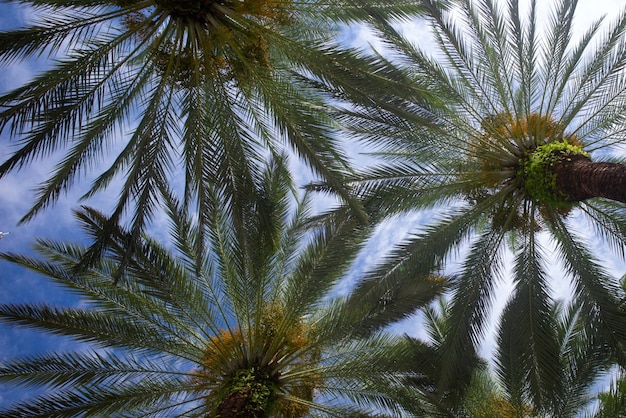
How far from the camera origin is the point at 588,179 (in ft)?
20.5

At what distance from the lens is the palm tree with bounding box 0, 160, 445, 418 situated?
7535mm

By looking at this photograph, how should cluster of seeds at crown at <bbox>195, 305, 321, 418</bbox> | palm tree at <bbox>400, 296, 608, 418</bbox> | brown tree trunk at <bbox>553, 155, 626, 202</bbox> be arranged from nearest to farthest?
1. brown tree trunk at <bbox>553, 155, 626, 202</bbox>
2. palm tree at <bbox>400, 296, 608, 418</bbox>
3. cluster of seeds at crown at <bbox>195, 305, 321, 418</bbox>

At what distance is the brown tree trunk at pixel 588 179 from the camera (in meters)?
5.77

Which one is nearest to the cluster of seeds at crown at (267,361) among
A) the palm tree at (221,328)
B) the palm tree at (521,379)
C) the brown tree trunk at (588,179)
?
the palm tree at (221,328)

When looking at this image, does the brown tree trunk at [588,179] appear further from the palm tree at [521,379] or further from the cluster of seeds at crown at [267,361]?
the cluster of seeds at crown at [267,361]

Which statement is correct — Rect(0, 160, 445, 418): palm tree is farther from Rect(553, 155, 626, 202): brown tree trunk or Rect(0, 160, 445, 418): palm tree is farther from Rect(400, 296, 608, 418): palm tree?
Rect(553, 155, 626, 202): brown tree trunk

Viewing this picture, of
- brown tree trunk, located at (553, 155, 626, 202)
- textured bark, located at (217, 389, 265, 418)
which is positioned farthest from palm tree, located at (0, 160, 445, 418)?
brown tree trunk, located at (553, 155, 626, 202)

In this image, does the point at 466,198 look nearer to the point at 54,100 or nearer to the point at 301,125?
the point at 301,125

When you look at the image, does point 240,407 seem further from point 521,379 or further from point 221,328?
point 521,379

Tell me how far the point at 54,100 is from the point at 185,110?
1635 millimetres

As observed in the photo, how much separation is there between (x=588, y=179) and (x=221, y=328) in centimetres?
577

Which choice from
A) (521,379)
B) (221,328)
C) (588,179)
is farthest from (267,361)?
(588,179)

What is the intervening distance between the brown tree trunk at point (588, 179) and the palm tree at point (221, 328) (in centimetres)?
230

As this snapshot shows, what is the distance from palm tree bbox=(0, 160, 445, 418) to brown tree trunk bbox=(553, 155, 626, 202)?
2304 mm
